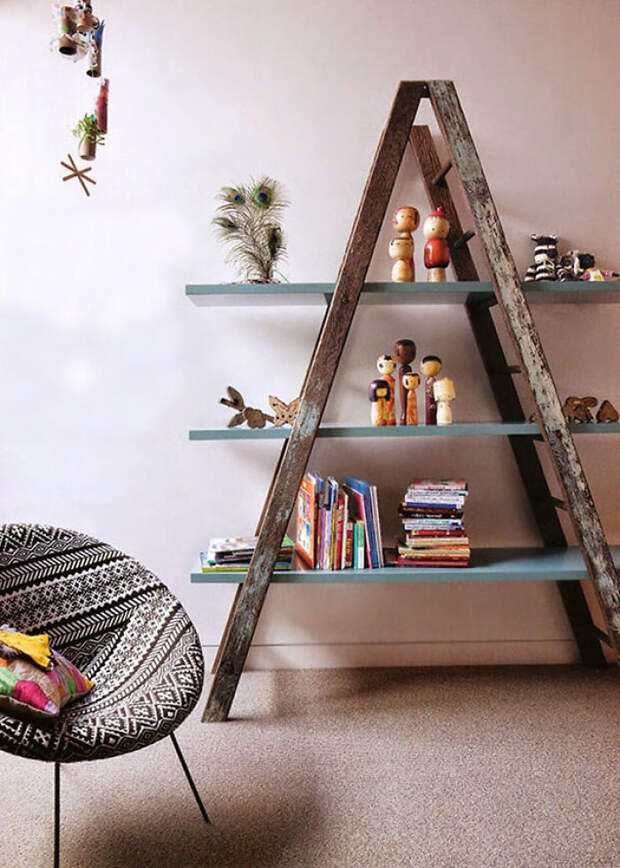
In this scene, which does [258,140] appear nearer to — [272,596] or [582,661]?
[272,596]

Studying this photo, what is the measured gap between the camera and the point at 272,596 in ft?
10.1

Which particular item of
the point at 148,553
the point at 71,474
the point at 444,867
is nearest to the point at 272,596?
the point at 148,553

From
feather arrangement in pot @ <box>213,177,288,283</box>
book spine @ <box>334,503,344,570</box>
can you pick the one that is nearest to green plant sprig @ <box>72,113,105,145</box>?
feather arrangement in pot @ <box>213,177,288,283</box>

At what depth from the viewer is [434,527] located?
2.71 m

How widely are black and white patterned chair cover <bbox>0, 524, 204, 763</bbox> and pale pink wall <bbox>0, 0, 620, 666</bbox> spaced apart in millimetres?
856

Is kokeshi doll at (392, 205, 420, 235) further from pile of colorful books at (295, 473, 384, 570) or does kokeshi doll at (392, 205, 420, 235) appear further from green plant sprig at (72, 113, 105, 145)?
green plant sprig at (72, 113, 105, 145)

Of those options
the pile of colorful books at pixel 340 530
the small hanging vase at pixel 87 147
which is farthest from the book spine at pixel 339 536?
the small hanging vase at pixel 87 147

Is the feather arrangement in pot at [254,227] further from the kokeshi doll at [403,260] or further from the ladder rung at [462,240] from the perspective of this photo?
the ladder rung at [462,240]

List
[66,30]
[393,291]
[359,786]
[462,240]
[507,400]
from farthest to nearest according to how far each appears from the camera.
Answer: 1. [507,400]
2. [462,240]
3. [393,291]
4. [359,786]
5. [66,30]

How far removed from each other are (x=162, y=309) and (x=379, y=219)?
96cm

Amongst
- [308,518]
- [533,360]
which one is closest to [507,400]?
[533,360]

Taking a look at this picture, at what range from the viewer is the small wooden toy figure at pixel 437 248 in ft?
8.91

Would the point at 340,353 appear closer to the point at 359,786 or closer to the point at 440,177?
the point at 440,177

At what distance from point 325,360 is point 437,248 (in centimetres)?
59
